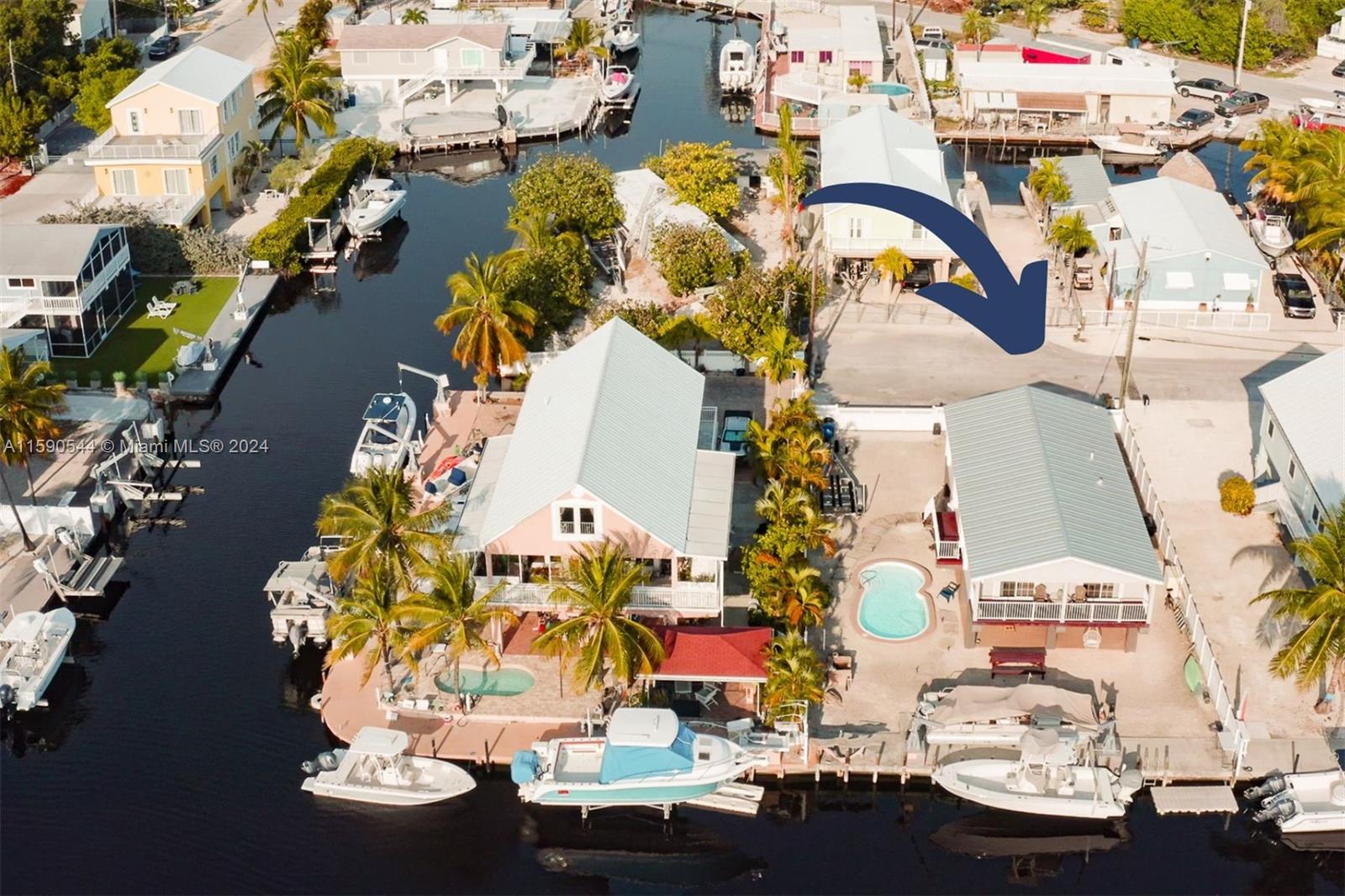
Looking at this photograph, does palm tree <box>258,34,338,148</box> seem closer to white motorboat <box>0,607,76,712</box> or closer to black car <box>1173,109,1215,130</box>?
white motorboat <box>0,607,76,712</box>

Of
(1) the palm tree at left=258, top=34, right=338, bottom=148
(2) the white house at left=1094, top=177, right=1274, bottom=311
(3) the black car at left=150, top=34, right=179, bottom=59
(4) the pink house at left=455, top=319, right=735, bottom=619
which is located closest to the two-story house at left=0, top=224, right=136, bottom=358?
(1) the palm tree at left=258, top=34, right=338, bottom=148

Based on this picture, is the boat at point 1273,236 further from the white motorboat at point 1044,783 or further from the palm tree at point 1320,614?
the white motorboat at point 1044,783

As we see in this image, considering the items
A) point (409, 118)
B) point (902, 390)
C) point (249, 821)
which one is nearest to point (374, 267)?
point (409, 118)

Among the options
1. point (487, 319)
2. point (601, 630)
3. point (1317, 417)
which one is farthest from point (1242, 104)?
point (601, 630)

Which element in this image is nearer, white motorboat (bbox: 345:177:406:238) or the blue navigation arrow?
the blue navigation arrow

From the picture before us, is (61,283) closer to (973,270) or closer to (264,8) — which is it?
(973,270)

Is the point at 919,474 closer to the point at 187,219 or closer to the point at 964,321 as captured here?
the point at 964,321

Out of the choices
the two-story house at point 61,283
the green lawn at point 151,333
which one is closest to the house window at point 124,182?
the green lawn at point 151,333
